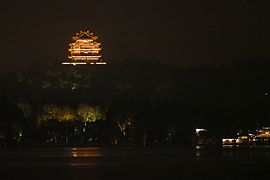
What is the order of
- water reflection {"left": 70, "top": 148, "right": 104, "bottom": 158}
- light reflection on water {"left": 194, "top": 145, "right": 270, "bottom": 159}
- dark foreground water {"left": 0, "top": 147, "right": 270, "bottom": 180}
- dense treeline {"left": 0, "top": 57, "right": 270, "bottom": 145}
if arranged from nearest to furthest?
dark foreground water {"left": 0, "top": 147, "right": 270, "bottom": 180}, light reflection on water {"left": 194, "top": 145, "right": 270, "bottom": 159}, water reflection {"left": 70, "top": 148, "right": 104, "bottom": 158}, dense treeline {"left": 0, "top": 57, "right": 270, "bottom": 145}

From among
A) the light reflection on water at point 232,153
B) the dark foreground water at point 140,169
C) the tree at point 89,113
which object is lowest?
the dark foreground water at point 140,169

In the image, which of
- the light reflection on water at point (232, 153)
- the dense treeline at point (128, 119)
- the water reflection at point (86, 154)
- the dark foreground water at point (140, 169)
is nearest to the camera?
the dark foreground water at point (140, 169)

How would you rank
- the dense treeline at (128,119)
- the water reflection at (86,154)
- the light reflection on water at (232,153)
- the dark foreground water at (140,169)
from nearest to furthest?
the dark foreground water at (140,169) → the light reflection on water at (232,153) → the water reflection at (86,154) → the dense treeline at (128,119)

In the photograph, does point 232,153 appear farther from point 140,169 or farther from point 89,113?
point 89,113

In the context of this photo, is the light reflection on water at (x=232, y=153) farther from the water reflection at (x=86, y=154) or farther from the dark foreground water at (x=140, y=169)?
the water reflection at (x=86, y=154)

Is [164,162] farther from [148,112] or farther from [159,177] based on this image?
[148,112]

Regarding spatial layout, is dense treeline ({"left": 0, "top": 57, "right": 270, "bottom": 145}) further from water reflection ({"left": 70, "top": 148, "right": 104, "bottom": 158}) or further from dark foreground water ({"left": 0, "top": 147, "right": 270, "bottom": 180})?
dark foreground water ({"left": 0, "top": 147, "right": 270, "bottom": 180})

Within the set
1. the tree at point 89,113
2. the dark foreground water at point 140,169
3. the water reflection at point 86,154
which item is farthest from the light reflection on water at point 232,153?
the tree at point 89,113

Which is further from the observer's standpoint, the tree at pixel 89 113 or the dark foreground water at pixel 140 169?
the tree at pixel 89 113

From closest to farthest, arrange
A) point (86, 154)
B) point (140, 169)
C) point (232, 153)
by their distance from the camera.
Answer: point (140, 169)
point (232, 153)
point (86, 154)

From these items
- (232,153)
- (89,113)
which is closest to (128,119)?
(89,113)

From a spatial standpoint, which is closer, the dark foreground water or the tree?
the dark foreground water

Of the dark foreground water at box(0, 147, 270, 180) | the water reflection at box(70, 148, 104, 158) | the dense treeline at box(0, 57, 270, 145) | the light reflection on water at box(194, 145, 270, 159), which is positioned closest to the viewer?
the dark foreground water at box(0, 147, 270, 180)

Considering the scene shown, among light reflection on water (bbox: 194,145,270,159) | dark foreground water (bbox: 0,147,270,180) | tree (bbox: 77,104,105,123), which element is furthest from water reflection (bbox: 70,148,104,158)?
tree (bbox: 77,104,105,123)
